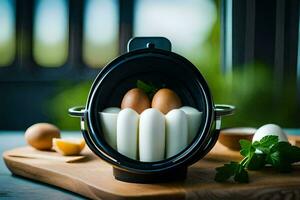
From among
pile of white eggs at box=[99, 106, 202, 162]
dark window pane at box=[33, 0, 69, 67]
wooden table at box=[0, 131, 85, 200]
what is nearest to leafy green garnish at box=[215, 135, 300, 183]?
pile of white eggs at box=[99, 106, 202, 162]

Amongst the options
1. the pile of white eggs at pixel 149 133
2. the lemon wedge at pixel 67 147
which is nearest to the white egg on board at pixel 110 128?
the pile of white eggs at pixel 149 133

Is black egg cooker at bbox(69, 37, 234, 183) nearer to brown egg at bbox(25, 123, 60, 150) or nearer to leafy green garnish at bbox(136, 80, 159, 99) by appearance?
leafy green garnish at bbox(136, 80, 159, 99)

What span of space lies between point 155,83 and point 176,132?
0.38ft

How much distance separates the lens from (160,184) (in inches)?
22.1

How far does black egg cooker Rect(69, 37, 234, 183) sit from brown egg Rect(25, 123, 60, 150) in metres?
0.24

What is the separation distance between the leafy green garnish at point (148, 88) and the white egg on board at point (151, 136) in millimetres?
81

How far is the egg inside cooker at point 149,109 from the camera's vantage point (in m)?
0.55

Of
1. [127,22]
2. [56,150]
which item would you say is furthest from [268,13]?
[56,150]

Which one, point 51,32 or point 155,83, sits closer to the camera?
point 155,83

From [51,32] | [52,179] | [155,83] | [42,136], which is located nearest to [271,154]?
[155,83]

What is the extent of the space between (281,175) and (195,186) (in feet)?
0.48

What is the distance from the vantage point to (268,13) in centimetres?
152

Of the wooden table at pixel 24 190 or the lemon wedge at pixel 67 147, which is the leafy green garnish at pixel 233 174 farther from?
the lemon wedge at pixel 67 147

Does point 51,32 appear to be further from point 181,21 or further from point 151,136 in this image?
point 151,136
